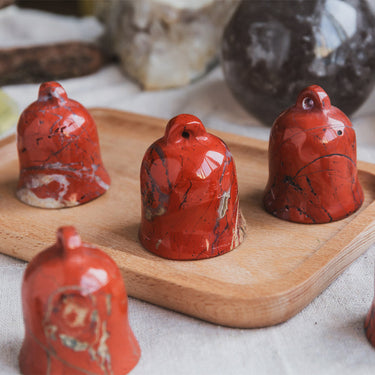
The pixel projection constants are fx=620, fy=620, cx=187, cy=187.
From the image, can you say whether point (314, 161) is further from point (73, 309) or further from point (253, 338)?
point (73, 309)

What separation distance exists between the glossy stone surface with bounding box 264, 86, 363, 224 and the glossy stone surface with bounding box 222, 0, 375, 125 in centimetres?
28

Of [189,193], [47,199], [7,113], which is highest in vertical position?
[189,193]

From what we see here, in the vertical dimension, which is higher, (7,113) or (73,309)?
(73,309)

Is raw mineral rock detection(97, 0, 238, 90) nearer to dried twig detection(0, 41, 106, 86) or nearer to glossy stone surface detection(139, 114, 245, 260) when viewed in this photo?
dried twig detection(0, 41, 106, 86)

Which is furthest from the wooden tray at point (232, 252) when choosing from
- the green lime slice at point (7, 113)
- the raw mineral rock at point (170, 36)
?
the raw mineral rock at point (170, 36)

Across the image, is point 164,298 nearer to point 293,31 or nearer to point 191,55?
point 293,31

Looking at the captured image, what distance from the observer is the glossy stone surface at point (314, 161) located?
2.55 feet

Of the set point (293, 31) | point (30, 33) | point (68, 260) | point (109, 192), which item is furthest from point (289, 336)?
point (30, 33)

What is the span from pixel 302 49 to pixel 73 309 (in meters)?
0.67

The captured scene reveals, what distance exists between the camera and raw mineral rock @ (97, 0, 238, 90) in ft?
4.48

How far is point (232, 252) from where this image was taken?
0.75m

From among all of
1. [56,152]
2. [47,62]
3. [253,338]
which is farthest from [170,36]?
[253,338]

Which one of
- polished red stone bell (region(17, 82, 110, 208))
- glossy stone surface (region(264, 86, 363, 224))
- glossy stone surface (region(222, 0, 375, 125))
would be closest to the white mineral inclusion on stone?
polished red stone bell (region(17, 82, 110, 208))

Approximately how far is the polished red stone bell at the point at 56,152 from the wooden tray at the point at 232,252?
0.9 inches
